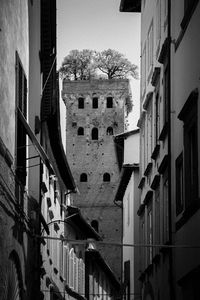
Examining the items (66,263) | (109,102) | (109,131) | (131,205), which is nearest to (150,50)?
(131,205)

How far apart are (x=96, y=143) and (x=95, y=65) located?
12.8 meters

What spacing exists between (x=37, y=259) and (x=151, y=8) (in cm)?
846

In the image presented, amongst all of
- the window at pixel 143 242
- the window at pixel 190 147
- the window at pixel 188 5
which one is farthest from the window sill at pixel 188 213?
the window at pixel 143 242

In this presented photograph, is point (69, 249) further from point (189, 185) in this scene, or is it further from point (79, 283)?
point (189, 185)

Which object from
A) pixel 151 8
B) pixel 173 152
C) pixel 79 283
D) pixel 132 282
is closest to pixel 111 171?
→ pixel 79 283

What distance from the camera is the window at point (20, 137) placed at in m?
18.8

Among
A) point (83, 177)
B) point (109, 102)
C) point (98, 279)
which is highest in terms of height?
point (109, 102)

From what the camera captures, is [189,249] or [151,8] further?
[151,8]

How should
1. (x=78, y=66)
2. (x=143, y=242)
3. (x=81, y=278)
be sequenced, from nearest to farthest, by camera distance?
(x=143, y=242), (x=81, y=278), (x=78, y=66)

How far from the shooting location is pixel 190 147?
1911cm

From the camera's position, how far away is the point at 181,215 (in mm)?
19703

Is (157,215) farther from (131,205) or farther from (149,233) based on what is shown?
(131,205)

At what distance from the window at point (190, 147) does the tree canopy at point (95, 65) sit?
315 feet

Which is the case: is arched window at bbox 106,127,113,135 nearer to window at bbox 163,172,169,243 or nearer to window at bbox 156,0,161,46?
window at bbox 156,0,161,46
